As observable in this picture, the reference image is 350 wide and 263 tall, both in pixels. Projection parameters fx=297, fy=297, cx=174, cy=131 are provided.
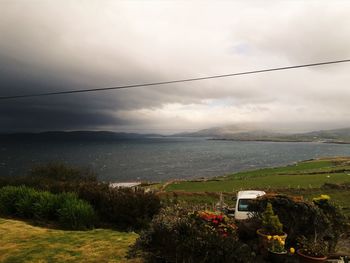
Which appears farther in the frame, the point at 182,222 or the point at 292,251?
the point at 292,251

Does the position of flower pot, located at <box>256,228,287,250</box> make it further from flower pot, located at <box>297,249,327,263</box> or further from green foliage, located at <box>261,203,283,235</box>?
flower pot, located at <box>297,249,327,263</box>

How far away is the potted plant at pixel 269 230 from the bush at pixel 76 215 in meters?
6.66

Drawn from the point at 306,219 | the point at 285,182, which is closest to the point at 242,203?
the point at 306,219

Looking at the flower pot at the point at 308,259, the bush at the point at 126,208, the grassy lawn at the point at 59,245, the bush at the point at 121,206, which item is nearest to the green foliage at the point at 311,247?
the flower pot at the point at 308,259

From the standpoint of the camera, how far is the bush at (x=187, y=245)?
5.63 meters

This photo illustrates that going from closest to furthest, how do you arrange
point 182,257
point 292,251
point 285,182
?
point 182,257 < point 292,251 < point 285,182

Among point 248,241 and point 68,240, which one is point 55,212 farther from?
point 248,241

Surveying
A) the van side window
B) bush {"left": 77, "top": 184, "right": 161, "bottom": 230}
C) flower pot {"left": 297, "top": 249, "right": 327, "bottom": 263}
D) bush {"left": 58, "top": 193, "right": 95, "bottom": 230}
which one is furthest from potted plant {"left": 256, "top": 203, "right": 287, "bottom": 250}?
the van side window

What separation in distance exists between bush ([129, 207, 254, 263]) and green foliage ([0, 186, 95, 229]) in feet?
16.0

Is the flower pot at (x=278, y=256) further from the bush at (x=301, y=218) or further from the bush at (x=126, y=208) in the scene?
the bush at (x=126, y=208)

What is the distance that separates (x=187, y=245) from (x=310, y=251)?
3640 mm

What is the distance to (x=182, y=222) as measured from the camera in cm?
643

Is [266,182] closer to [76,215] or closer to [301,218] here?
[76,215]

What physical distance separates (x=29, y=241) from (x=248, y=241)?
630 cm
